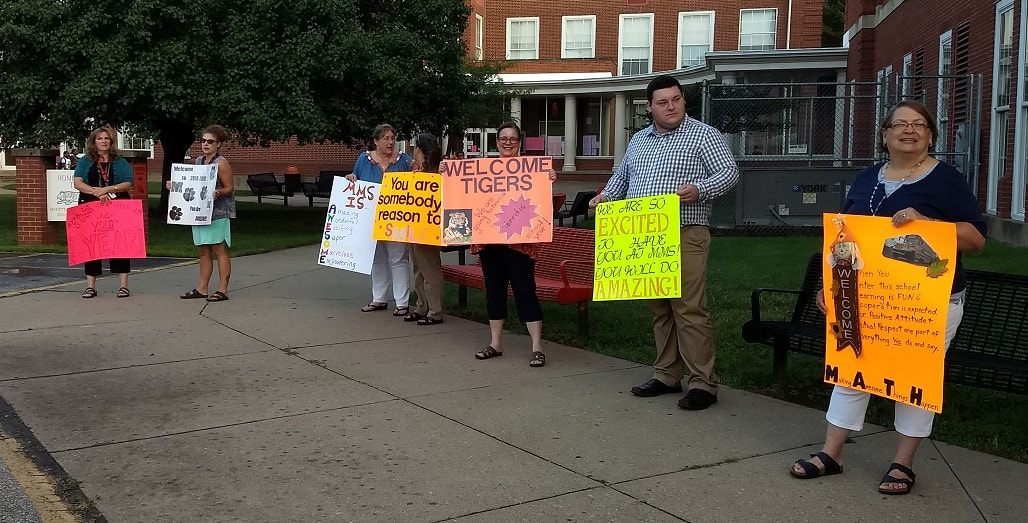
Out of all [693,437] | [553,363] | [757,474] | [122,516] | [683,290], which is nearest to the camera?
[122,516]

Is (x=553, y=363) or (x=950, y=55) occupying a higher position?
(x=950, y=55)

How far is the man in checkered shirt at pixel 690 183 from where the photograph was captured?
5.98m

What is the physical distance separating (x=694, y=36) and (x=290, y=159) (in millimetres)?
19120

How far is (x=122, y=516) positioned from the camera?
14.3 feet

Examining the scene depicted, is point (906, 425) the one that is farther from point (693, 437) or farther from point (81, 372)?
point (81, 372)

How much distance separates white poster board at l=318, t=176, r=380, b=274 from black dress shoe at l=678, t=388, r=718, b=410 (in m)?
4.17

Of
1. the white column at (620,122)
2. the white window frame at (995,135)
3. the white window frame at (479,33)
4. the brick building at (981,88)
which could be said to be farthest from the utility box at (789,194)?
the white window frame at (479,33)

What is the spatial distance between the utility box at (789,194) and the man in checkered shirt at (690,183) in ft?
37.8

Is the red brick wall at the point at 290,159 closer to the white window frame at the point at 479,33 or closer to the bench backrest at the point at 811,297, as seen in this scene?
the white window frame at the point at 479,33

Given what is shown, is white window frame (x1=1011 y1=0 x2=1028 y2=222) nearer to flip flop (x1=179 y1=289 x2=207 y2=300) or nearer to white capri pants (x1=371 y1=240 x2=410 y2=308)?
white capri pants (x1=371 y1=240 x2=410 y2=308)

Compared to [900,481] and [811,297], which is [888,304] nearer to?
[900,481]

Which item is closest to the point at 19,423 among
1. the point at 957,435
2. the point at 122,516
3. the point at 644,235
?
the point at 122,516

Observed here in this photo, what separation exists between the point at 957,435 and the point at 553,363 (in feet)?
9.56

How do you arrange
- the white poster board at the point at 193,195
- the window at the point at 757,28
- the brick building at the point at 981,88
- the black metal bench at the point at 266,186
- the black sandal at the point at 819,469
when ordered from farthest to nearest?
the window at the point at 757,28 < the black metal bench at the point at 266,186 < the brick building at the point at 981,88 < the white poster board at the point at 193,195 < the black sandal at the point at 819,469
